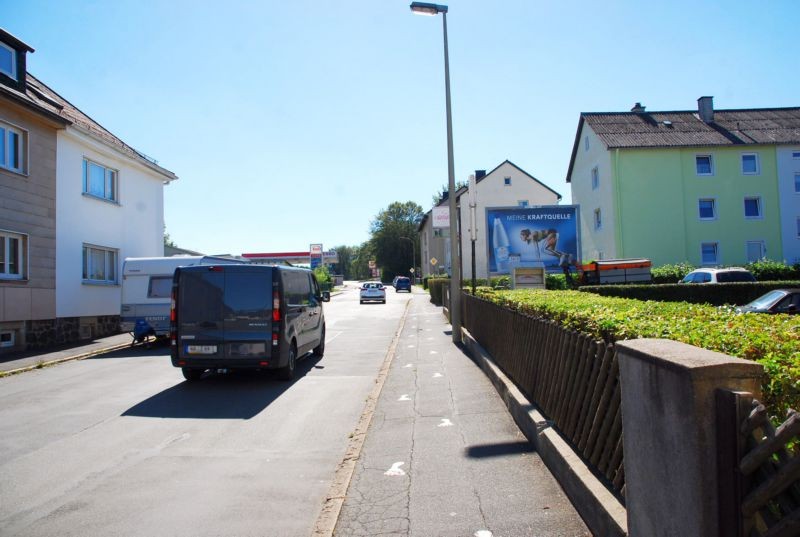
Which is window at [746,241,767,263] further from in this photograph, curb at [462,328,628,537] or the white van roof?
curb at [462,328,628,537]

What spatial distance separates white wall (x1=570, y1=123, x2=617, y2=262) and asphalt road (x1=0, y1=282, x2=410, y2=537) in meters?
28.9

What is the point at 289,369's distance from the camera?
33.9 ft

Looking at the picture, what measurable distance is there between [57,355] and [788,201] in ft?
129

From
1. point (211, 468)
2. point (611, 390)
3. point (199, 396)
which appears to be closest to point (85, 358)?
point (199, 396)

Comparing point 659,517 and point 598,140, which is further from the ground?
point 598,140

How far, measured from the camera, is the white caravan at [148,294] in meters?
16.4

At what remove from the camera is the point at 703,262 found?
35.8 meters

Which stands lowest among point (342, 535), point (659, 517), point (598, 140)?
point (342, 535)

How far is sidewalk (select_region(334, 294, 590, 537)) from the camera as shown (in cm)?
399

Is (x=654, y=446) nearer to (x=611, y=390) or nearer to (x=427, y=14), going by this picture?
(x=611, y=390)

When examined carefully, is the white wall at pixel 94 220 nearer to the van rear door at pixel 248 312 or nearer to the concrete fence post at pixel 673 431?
the van rear door at pixel 248 312

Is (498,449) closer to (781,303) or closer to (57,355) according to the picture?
(781,303)

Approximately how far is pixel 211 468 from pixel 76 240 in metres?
15.9

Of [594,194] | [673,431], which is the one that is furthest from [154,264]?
[594,194]
